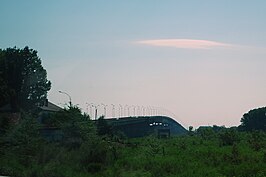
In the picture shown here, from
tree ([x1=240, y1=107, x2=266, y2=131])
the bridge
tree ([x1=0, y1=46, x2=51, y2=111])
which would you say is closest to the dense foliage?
tree ([x1=0, y1=46, x2=51, y2=111])

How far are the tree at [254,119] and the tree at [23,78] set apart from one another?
195ft

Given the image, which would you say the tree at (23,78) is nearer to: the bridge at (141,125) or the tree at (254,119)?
the bridge at (141,125)

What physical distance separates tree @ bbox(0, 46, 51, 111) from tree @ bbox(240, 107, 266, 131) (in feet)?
195

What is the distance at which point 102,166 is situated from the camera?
27031 millimetres

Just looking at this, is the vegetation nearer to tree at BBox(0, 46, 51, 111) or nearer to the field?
the field

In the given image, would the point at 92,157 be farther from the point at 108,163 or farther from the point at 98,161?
the point at 108,163

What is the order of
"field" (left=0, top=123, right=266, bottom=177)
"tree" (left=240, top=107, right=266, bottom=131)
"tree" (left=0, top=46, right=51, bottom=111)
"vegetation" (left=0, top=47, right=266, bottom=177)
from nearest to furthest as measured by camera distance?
"field" (left=0, top=123, right=266, bottom=177) → "vegetation" (left=0, top=47, right=266, bottom=177) → "tree" (left=0, top=46, right=51, bottom=111) → "tree" (left=240, top=107, right=266, bottom=131)

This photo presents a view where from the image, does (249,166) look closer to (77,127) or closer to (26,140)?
(26,140)

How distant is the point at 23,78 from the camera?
66.9 meters

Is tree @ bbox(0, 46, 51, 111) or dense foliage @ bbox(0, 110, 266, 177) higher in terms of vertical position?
tree @ bbox(0, 46, 51, 111)

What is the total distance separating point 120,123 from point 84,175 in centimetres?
7389

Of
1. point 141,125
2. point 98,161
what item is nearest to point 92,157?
point 98,161

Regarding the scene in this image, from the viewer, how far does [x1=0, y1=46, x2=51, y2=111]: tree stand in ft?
212

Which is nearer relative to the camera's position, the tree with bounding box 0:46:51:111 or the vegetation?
the vegetation
